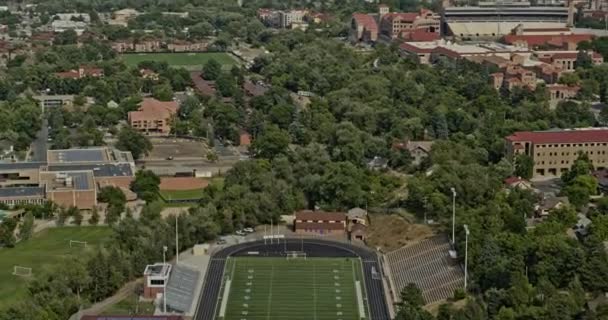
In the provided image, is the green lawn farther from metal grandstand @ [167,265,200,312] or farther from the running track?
the running track

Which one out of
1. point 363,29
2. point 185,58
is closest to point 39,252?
point 185,58

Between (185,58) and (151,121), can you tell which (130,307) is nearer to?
(151,121)

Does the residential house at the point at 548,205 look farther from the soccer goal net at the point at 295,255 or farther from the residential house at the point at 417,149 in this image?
the soccer goal net at the point at 295,255

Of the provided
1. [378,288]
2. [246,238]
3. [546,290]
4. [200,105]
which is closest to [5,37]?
[200,105]

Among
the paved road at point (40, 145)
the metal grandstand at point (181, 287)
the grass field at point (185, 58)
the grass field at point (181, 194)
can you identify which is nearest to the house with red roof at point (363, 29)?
the grass field at point (185, 58)

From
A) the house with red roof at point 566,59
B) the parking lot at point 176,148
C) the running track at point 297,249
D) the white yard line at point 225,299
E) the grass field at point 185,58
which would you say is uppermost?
the house with red roof at point 566,59

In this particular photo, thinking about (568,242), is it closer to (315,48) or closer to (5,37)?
(315,48)

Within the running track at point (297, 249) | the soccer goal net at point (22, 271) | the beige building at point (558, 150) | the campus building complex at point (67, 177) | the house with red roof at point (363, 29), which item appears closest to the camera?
the running track at point (297, 249)
